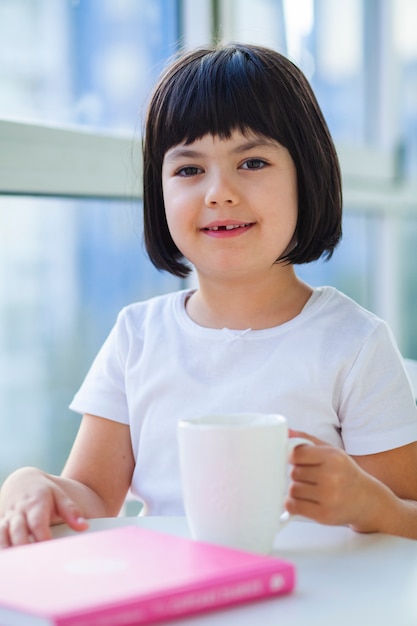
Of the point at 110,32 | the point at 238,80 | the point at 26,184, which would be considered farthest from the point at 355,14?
the point at 238,80

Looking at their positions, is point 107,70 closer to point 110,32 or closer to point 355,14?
point 110,32

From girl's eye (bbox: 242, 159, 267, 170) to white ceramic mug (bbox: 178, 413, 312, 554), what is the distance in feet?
1.59

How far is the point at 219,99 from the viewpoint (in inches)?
42.3

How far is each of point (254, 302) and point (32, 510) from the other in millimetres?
482

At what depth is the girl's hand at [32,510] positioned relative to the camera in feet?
2.56

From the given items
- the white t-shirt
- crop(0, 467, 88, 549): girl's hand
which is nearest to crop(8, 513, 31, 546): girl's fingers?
crop(0, 467, 88, 549): girl's hand

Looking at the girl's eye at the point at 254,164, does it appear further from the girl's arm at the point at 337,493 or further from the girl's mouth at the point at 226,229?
the girl's arm at the point at 337,493

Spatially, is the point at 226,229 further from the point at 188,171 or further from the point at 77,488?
the point at 77,488

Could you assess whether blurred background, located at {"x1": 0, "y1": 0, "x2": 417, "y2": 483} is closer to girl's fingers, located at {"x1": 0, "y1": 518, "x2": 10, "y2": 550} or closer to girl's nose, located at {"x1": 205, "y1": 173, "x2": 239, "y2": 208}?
girl's nose, located at {"x1": 205, "y1": 173, "x2": 239, "y2": 208}

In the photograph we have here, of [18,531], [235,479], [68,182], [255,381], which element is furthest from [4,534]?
[68,182]

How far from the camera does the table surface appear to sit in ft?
1.85

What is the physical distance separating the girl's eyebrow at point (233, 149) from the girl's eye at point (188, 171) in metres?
0.02

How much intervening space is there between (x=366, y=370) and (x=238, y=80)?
0.38 meters

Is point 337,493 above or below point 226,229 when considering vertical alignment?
below
